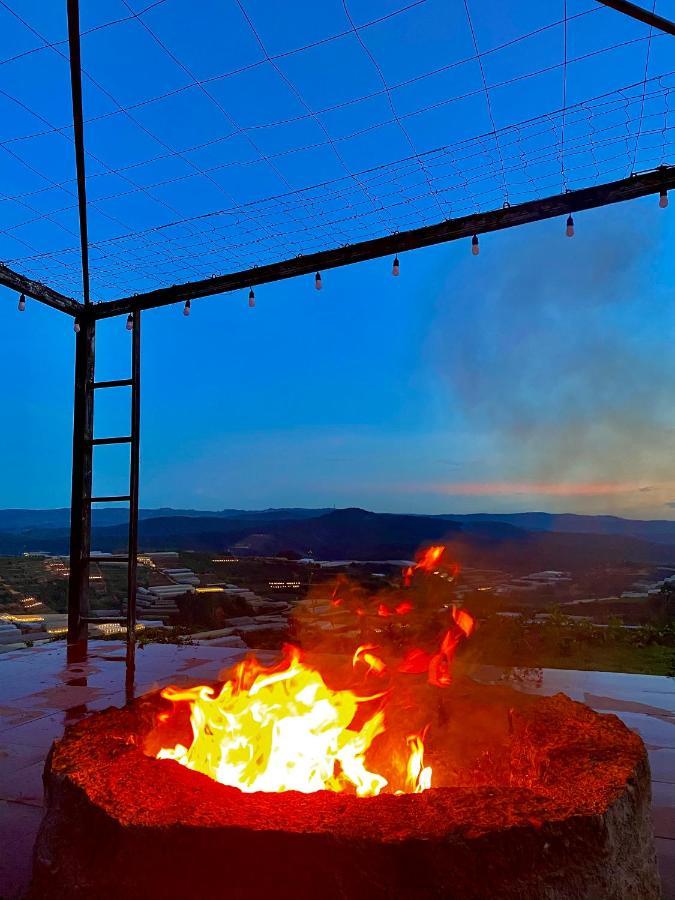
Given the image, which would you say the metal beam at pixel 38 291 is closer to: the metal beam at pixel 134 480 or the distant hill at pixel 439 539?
the metal beam at pixel 134 480

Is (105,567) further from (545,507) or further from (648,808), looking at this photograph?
(648,808)

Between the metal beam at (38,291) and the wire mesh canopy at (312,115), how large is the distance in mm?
197

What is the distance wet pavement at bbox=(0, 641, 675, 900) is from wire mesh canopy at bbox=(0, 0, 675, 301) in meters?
3.67

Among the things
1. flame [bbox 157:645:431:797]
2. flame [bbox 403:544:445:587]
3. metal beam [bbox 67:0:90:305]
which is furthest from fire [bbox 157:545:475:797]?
metal beam [bbox 67:0:90:305]

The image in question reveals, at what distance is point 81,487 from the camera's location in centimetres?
645

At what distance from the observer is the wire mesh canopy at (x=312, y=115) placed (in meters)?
3.71

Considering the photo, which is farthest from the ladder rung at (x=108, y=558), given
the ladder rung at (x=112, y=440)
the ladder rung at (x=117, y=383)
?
the ladder rung at (x=117, y=383)

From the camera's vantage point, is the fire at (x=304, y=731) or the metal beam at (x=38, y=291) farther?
the metal beam at (x=38, y=291)

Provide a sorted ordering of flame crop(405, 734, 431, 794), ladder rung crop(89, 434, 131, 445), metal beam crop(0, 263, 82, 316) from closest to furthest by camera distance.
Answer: flame crop(405, 734, 431, 794) < metal beam crop(0, 263, 82, 316) < ladder rung crop(89, 434, 131, 445)

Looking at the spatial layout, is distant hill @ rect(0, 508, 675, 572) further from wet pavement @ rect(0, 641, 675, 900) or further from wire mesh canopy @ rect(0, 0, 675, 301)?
wire mesh canopy @ rect(0, 0, 675, 301)

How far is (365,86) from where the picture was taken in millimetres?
4152

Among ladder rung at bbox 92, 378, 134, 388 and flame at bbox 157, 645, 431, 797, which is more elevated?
ladder rung at bbox 92, 378, 134, 388

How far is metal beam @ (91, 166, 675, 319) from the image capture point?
421cm

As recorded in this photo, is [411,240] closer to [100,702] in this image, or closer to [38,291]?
[38,291]
